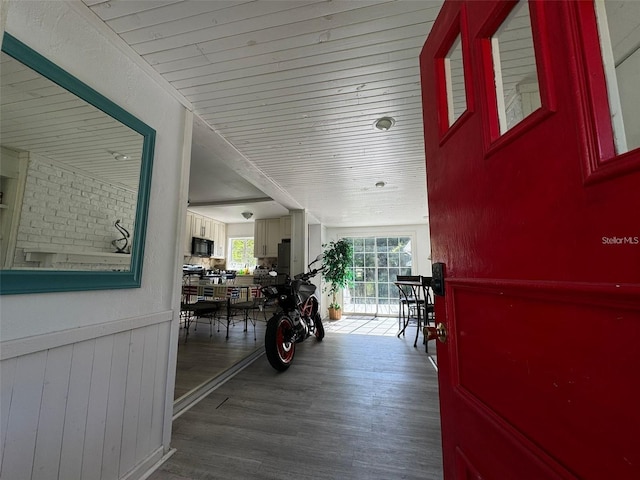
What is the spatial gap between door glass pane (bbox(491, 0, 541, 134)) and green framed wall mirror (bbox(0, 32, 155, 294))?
4.93 feet

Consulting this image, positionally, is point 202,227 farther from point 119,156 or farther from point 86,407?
point 86,407

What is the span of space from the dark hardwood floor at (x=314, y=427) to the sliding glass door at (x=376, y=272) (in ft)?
11.0

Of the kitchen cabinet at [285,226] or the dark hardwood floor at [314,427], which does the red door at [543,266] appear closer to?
the dark hardwood floor at [314,427]

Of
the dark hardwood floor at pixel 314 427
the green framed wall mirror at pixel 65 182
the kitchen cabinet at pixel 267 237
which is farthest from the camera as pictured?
the kitchen cabinet at pixel 267 237

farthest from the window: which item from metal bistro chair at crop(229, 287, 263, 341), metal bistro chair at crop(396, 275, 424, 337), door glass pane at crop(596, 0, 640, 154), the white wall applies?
door glass pane at crop(596, 0, 640, 154)

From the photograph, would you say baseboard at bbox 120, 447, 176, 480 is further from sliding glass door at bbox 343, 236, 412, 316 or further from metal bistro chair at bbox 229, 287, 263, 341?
sliding glass door at bbox 343, 236, 412, 316

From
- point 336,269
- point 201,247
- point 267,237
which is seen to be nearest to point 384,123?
point 336,269

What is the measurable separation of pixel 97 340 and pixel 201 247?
15.8ft

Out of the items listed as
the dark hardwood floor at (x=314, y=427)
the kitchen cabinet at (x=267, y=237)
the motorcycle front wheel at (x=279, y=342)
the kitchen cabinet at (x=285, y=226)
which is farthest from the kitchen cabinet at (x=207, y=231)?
the dark hardwood floor at (x=314, y=427)

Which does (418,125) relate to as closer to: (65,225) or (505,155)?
(505,155)

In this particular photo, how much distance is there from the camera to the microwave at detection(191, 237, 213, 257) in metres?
5.54

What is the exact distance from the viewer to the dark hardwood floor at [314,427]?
141cm

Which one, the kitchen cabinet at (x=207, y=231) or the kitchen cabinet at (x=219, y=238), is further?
the kitchen cabinet at (x=219, y=238)

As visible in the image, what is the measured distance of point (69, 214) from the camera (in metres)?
1.09
